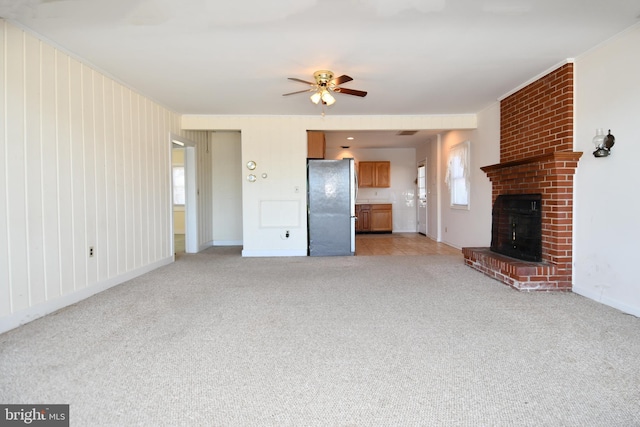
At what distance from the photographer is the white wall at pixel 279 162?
583cm

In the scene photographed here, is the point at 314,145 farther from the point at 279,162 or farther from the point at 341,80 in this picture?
the point at 341,80

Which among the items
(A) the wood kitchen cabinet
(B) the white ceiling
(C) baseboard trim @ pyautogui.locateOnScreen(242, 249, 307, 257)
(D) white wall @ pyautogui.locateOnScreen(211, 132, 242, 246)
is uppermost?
(B) the white ceiling

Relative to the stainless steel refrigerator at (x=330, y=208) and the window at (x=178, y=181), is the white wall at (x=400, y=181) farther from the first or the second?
the window at (x=178, y=181)

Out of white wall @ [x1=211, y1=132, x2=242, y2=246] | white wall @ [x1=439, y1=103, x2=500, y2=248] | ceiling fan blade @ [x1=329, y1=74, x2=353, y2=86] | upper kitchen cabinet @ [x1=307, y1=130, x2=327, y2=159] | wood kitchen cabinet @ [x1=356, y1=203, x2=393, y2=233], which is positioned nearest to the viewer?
ceiling fan blade @ [x1=329, y1=74, x2=353, y2=86]

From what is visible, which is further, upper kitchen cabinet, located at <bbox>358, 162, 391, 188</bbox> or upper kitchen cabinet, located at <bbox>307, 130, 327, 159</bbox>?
upper kitchen cabinet, located at <bbox>358, 162, 391, 188</bbox>

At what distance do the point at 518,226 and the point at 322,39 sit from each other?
3.09 metres

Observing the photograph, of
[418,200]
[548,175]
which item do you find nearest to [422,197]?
[418,200]

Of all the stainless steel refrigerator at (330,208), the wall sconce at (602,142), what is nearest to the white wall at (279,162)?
the stainless steel refrigerator at (330,208)

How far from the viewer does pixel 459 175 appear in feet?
20.8

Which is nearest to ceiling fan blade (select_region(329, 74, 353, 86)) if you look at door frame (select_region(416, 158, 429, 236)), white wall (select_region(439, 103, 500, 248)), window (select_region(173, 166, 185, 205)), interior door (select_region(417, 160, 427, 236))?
white wall (select_region(439, 103, 500, 248))

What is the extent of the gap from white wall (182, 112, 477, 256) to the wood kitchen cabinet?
3.64 meters

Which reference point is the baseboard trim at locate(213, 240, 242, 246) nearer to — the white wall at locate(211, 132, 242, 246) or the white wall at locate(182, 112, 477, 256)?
the white wall at locate(211, 132, 242, 246)

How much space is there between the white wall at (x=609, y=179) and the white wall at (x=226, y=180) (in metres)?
5.69

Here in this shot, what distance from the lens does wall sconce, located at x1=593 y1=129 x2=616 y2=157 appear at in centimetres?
304
